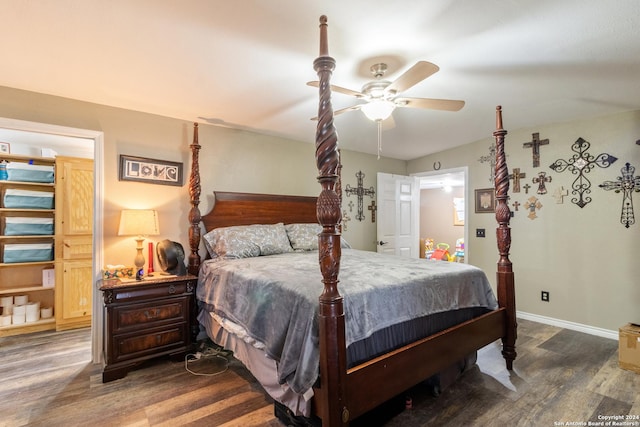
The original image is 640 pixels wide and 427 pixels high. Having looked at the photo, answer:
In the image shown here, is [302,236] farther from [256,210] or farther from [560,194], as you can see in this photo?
[560,194]

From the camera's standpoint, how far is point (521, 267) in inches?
159

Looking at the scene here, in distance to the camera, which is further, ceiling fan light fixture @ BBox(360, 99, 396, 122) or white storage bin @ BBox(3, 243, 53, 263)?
white storage bin @ BBox(3, 243, 53, 263)

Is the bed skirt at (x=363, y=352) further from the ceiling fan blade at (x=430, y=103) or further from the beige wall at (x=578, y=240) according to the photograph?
the beige wall at (x=578, y=240)

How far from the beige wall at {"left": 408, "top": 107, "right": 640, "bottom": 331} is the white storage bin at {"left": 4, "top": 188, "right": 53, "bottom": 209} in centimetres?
525

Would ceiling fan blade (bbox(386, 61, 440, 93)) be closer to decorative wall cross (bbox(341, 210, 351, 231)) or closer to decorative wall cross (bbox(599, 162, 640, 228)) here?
decorative wall cross (bbox(341, 210, 351, 231))

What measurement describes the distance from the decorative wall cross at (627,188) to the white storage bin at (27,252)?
20.5ft

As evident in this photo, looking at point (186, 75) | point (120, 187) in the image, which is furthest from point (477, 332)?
point (120, 187)

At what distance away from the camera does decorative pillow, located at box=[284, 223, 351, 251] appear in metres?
3.53

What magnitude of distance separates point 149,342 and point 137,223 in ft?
3.34

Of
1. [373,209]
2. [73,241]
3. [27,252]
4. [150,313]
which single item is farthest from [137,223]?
[373,209]

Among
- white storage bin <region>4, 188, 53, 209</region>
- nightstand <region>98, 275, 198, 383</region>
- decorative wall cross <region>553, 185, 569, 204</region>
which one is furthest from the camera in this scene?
decorative wall cross <region>553, 185, 569, 204</region>

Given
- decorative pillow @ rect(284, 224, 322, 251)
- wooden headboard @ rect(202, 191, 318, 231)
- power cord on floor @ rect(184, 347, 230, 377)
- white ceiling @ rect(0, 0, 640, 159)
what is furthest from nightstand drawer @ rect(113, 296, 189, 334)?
white ceiling @ rect(0, 0, 640, 159)

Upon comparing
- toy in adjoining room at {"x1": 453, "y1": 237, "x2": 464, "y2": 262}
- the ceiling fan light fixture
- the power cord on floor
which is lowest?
the power cord on floor

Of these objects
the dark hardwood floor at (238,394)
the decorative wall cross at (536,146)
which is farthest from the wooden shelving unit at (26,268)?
the decorative wall cross at (536,146)
